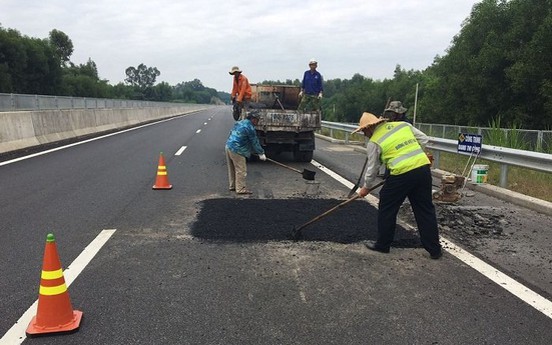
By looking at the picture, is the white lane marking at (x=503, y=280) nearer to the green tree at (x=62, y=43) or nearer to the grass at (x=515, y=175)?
the grass at (x=515, y=175)

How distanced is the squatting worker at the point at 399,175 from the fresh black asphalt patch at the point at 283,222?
1.38 ft

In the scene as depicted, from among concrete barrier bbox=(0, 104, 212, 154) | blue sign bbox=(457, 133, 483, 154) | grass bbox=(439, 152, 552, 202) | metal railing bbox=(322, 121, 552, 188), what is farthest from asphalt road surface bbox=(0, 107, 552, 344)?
concrete barrier bbox=(0, 104, 212, 154)

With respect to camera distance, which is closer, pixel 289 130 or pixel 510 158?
pixel 510 158

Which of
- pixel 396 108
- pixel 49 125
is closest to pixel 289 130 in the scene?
pixel 396 108

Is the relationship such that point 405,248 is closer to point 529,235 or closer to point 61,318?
point 529,235

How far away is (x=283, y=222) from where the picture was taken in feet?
19.3

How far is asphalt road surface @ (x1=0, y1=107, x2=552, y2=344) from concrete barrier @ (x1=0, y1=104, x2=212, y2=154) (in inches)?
185

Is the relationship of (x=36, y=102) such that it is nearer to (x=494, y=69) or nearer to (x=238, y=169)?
A: (x=238, y=169)

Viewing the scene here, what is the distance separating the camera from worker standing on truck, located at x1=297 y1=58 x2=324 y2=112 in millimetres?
12281

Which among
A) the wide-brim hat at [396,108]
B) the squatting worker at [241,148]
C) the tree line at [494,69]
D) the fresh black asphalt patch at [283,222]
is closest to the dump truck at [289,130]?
the squatting worker at [241,148]

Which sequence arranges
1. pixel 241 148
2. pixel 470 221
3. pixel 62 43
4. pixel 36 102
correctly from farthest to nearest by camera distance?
pixel 62 43
pixel 36 102
pixel 241 148
pixel 470 221

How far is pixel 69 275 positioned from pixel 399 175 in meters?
3.31

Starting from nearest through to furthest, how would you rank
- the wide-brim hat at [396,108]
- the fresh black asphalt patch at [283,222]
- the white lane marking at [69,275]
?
the white lane marking at [69,275] < the wide-brim hat at [396,108] < the fresh black asphalt patch at [283,222]

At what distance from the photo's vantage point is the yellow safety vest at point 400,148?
4.68 metres
